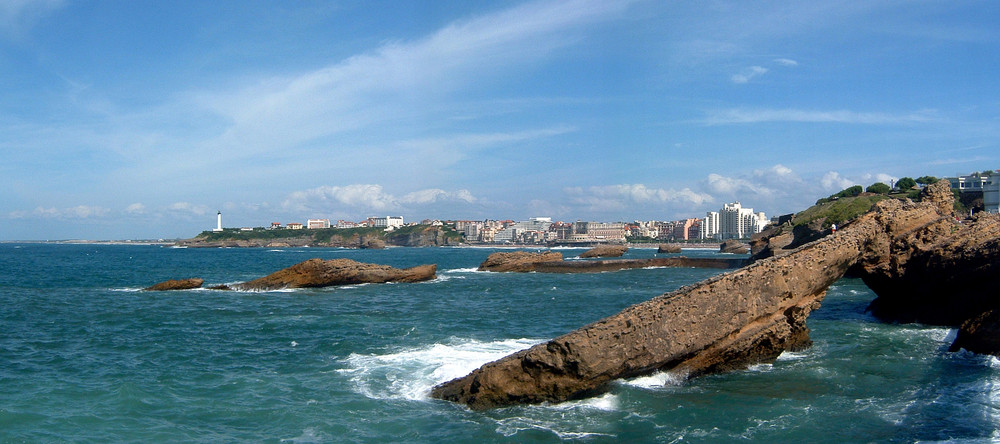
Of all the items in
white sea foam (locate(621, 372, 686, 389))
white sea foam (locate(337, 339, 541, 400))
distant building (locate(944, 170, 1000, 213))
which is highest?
distant building (locate(944, 170, 1000, 213))

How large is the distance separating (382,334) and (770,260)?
12.2 metres

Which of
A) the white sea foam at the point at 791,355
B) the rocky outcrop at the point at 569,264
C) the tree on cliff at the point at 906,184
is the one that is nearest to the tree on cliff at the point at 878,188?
the tree on cliff at the point at 906,184

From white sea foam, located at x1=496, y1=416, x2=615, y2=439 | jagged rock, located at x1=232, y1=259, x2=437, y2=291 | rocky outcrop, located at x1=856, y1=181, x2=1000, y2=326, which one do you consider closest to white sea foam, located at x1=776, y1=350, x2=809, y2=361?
rocky outcrop, located at x1=856, y1=181, x2=1000, y2=326

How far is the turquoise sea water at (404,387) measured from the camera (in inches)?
431

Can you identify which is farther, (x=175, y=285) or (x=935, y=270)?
(x=175, y=285)

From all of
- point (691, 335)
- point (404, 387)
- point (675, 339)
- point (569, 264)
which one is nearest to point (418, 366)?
point (404, 387)

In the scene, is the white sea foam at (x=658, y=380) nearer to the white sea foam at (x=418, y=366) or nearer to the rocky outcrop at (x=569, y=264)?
the white sea foam at (x=418, y=366)

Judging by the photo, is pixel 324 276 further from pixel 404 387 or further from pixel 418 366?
pixel 404 387

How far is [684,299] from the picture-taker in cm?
1328

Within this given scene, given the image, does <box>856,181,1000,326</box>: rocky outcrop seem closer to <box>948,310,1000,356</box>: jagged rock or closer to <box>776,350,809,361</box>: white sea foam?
<box>948,310,1000,356</box>: jagged rock

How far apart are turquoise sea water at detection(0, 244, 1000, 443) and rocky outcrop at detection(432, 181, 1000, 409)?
0.38 metres

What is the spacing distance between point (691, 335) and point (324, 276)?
3203 cm

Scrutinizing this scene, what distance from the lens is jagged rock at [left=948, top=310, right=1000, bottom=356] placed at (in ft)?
49.9

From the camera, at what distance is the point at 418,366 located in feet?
53.4
